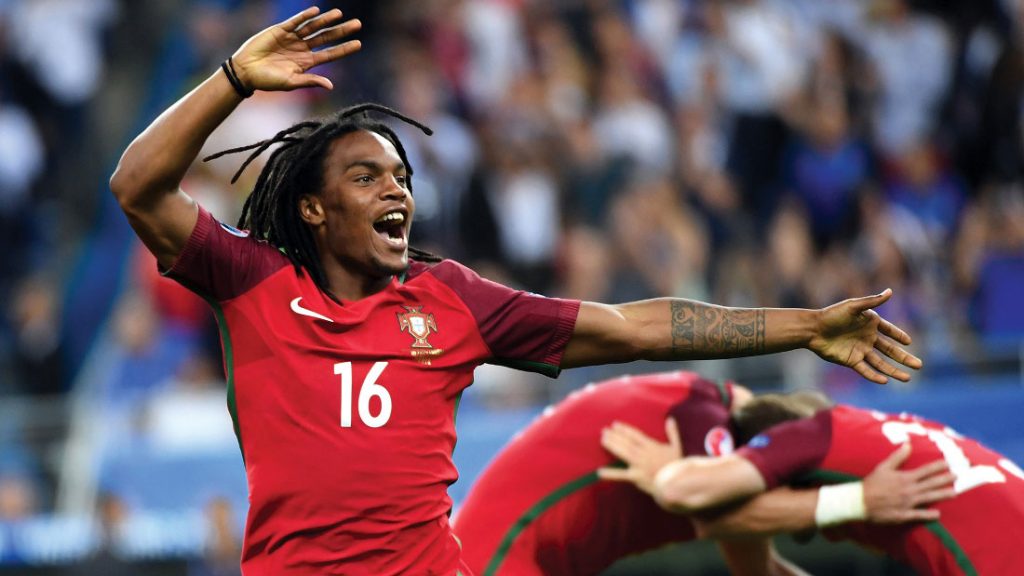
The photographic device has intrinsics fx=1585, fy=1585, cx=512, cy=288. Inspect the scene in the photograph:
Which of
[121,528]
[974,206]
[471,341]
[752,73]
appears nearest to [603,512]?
[471,341]

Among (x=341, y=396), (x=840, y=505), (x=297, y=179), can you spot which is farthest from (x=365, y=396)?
(x=840, y=505)

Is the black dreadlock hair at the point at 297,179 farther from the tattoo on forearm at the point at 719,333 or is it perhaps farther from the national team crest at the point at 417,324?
the tattoo on forearm at the point at 719,333

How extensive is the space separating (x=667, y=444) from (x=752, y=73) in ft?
21.2

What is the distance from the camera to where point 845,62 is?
11.6m

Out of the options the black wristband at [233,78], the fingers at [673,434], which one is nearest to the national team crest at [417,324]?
the black wristband at [233,78]

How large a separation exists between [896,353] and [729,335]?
18.5 inches

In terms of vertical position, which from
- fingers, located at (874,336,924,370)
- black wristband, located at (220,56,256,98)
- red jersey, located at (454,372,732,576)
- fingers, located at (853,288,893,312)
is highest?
black wristband, located at (220,56,256,98)

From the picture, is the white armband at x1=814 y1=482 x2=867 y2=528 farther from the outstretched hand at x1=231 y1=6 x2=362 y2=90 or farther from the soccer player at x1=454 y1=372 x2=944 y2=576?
the outstretched hand at x1=231 y1=6 x2=362 y2=90

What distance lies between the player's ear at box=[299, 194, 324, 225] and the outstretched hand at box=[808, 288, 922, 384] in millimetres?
1450

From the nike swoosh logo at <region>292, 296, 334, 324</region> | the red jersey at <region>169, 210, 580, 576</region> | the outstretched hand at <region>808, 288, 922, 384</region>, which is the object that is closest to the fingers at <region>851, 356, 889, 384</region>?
the outstretched hand at <region>808, 288, 922, 384</region>

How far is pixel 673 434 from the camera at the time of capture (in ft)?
18.6

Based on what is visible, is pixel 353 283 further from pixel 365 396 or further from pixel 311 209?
pixel 365 396

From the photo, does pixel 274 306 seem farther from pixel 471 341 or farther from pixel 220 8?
pixel 220 8

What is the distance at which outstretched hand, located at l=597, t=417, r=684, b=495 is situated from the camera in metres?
5.54
